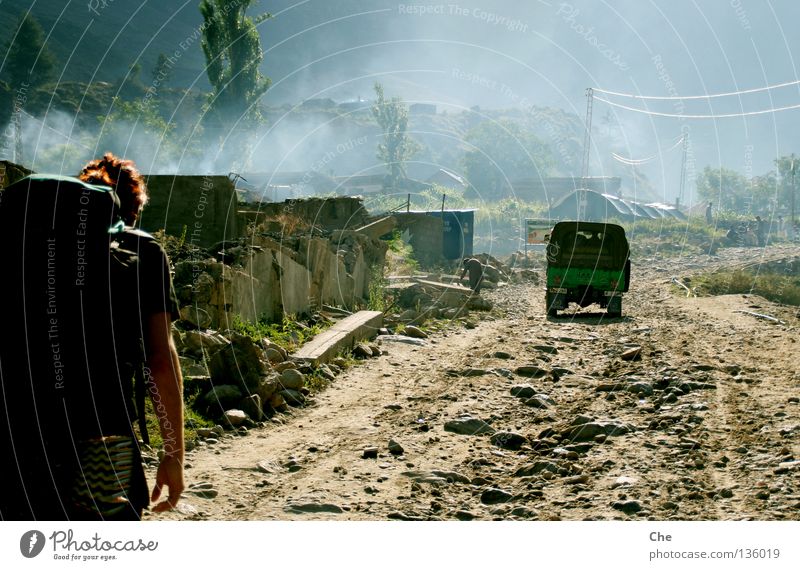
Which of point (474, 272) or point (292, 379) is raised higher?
point (474, 272)

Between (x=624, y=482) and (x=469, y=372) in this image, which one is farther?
(x=469, y=372)

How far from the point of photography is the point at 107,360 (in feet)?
10.4

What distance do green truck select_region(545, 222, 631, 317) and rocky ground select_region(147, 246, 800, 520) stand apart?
5.82 meters

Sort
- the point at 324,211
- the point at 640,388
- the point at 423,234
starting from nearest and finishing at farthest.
A: the point at 640,388 → the point at 324,211 → the point at 423,234

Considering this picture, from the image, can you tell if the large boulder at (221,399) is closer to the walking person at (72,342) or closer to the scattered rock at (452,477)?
the scattered rock at (452,477)

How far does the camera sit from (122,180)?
139 inches

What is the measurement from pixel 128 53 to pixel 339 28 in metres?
31.2

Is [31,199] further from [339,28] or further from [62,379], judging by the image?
[339,28]

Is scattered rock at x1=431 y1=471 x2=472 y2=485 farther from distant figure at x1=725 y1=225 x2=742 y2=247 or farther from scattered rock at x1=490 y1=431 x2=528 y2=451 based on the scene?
distant figure at x1=725 y1=225 x2=742 y2=247

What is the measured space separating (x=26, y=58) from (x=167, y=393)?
52.2 meters

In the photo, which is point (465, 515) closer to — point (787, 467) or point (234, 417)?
point (787, 467)

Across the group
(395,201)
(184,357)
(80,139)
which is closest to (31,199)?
(184,357)

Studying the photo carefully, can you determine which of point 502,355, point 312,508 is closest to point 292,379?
point 502,355

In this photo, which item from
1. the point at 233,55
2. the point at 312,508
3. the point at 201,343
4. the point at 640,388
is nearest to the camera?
the point at 312,508
